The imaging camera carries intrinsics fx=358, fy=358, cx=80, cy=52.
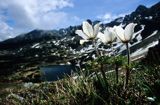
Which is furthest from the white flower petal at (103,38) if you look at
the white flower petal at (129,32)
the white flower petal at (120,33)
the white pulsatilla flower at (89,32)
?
the white flower petal at (129,32)

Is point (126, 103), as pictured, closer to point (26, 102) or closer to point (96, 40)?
point (96, 40)

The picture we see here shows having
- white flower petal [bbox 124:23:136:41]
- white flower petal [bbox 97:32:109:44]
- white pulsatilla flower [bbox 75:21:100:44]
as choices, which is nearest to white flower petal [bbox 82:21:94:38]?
white pulsatilla flower [bbox 75:21:100:44]

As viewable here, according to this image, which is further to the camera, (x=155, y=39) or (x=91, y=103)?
(x=155, y=39)

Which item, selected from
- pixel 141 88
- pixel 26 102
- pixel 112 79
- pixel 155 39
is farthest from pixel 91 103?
pixel 155 39

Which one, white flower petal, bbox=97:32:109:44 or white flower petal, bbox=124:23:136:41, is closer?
white flower petal, bbox=124:23:136:41

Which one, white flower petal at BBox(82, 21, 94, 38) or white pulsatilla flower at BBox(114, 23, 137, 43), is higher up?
Result: white flower petal at BBox(82, 21, 94, 38)

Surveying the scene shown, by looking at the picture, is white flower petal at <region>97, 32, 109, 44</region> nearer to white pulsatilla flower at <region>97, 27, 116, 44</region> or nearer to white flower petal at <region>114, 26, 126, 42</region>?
white pulsatilla flower at <region>97, 27, 116, 44</region>

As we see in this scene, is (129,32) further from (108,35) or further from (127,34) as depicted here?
(108,35)

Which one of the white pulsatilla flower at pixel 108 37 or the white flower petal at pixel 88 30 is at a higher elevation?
the white flower petal at pixel 88 30

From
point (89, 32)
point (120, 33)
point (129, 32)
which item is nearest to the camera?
point (129, 32)

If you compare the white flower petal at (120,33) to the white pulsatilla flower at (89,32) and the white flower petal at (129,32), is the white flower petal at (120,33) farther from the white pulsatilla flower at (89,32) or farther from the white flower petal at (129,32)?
the white pulsatilla flower at (89,32)

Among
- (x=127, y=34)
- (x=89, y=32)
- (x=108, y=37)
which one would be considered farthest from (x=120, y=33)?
(x=89, y=32)
